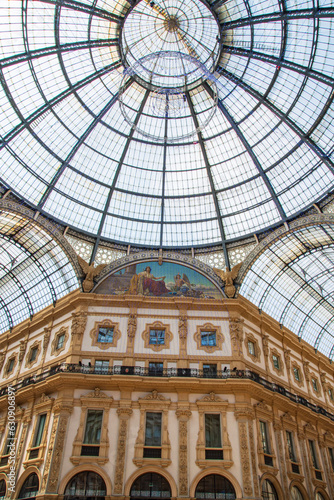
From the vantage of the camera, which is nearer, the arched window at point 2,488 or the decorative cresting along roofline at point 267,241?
the arched window at point 2,488

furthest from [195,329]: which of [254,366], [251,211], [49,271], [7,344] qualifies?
[7,344]

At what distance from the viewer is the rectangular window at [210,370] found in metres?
31.2

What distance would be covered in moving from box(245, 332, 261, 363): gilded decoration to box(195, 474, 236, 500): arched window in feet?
34.1

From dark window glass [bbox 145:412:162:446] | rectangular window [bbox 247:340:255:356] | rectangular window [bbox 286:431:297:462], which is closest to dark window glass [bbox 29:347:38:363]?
dark window glass [bbox 145:412:162:446]

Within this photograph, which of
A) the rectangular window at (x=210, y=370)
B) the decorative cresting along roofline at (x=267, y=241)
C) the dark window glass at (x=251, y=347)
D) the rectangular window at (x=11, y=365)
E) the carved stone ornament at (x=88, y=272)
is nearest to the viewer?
the rectangular window at (x=210, y=370)

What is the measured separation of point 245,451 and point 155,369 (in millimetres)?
8862

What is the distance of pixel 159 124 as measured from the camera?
129 ft

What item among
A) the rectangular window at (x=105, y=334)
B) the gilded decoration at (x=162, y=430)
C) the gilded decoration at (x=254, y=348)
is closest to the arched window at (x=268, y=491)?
the gilded decoration at (x=162, y=430)

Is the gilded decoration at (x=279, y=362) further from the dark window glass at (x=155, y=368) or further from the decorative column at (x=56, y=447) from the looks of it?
the decorative column at (x=56, y=447)

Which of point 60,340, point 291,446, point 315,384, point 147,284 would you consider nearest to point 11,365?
point 60,340

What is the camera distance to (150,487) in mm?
26750

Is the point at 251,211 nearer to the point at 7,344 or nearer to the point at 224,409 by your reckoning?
the point at 224,409

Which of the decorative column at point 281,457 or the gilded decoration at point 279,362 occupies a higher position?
the gilded decoration at point 279,362

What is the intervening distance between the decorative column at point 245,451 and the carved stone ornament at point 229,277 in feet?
34.1
